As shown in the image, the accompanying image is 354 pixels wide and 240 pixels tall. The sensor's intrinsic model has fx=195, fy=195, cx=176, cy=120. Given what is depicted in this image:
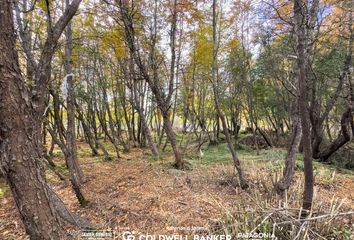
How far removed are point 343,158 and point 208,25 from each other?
7.10m

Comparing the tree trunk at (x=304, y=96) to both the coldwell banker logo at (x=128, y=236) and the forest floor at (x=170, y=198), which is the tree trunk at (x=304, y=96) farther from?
the coldwell banker logo at (x=128, y=236)

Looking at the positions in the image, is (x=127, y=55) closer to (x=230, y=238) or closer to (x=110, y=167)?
(x=110, y=167)

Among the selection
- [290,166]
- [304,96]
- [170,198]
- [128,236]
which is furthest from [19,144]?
[290,166]

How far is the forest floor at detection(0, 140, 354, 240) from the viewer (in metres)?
2.65

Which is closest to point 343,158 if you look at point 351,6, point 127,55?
point 351,6

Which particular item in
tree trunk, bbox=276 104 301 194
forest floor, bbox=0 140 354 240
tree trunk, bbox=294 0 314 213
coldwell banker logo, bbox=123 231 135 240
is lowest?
coldwell banker logo, bbox=123 231 135 240

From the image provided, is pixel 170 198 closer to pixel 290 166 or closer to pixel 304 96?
pixel 290 166

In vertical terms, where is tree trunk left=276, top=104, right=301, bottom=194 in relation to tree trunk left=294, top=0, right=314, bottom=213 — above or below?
below

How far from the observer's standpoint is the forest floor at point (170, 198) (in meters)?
2.65

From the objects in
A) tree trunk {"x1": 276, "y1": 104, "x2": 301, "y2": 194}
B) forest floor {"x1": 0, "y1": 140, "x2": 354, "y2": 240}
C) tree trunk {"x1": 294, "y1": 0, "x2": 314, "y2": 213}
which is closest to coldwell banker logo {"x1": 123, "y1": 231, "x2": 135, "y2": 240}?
forest floor {"x1": 0, "y1": 140, "x2": 354, "y2": 240}

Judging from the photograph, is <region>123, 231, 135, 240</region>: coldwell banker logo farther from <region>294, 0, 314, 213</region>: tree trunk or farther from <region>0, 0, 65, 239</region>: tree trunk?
<region>294, 0, 314, 213</region>: tree trunk

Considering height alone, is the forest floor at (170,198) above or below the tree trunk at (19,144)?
below

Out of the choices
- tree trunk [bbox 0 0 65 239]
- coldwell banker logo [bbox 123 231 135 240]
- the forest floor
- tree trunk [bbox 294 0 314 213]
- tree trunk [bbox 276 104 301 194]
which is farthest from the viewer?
tree trunk [bbox 276 104 301 194]

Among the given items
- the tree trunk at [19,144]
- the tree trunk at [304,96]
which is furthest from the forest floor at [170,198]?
the tree trunk at [304,96]
